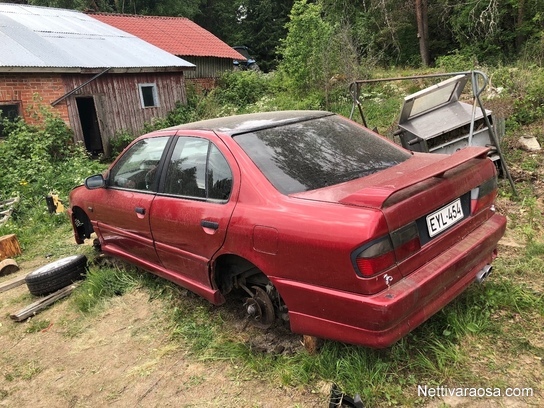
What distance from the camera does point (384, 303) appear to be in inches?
83.0

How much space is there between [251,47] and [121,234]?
32508 mm

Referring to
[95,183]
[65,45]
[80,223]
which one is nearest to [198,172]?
[95,183]

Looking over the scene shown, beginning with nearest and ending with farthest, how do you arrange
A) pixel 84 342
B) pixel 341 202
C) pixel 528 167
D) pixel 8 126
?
pixel 341 202 → pixel 84 342 → pixel 528 167 → pixel 8 126

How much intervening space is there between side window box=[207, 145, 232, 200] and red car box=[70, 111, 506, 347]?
0.01m

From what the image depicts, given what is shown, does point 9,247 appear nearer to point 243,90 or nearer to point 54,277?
point 54,277

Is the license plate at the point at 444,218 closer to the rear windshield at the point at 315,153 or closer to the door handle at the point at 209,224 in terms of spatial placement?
the rear windshield at the point at 315,153

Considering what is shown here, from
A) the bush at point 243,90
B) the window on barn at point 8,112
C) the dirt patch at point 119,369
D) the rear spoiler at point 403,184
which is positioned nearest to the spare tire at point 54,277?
the dirt patch at point 119,369

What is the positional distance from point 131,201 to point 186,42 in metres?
20.4

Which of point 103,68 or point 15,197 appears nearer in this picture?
point 15,197

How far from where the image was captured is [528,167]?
19.4ft

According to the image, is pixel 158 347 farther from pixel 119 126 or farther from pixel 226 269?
pixel 119 126

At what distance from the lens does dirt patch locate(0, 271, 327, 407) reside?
265 cm

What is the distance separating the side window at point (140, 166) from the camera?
12.0 feet

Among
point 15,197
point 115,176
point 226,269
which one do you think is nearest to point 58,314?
point 115,176
